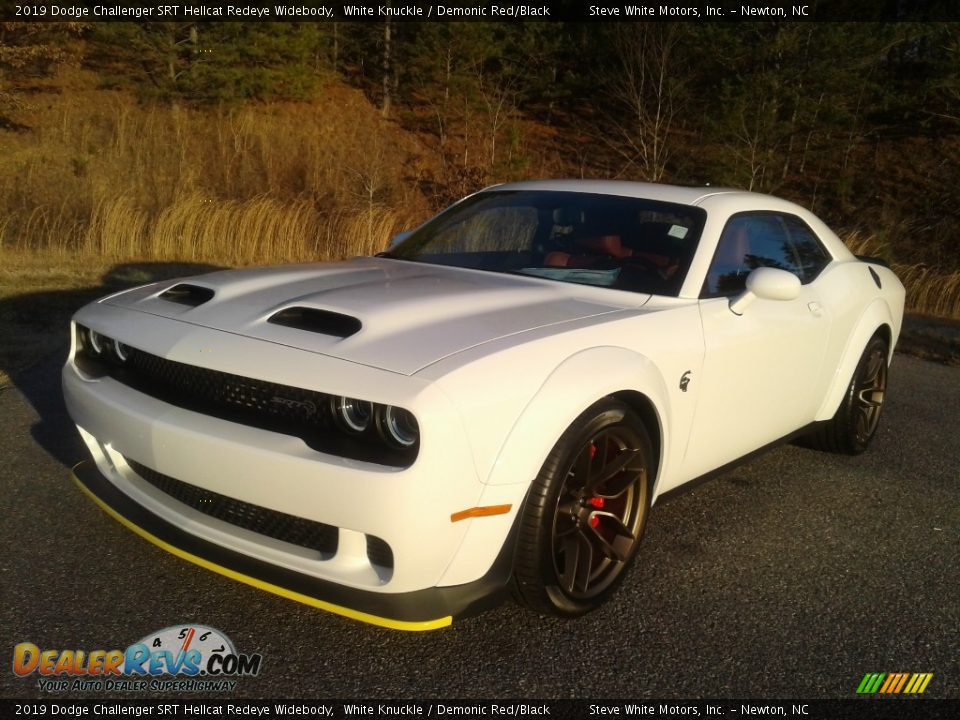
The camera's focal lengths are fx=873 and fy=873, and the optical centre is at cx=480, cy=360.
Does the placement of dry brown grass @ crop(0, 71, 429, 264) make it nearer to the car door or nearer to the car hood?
the car door

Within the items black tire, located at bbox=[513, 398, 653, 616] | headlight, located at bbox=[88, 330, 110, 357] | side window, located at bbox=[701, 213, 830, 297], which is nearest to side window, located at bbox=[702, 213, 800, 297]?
side window, located at bbox=[701, 213, 830, 297]

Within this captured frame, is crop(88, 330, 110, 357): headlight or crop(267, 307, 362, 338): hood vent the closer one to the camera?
crop(267, 307, 362, 338): hood vent

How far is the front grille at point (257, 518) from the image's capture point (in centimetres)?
255

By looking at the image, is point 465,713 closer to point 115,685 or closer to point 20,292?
point 115,685

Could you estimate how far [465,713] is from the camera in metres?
2.42

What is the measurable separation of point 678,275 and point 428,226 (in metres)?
1.58

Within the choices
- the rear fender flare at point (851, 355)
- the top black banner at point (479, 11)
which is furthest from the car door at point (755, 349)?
the top black banner at point (479, 11)

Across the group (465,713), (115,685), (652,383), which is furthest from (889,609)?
(115,685)

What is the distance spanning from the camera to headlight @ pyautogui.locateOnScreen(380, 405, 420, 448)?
245cm

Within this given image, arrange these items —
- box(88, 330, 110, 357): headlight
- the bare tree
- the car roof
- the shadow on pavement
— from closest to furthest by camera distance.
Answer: box(88, 330, 110, 357): headlight
the car roof
the shadow on pavement
the bare tree

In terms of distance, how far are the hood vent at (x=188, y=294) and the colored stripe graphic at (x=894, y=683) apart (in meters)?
2.54

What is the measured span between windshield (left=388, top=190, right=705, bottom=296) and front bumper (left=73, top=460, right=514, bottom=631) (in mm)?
1539

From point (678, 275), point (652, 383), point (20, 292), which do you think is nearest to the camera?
Answer: point (652, 383)

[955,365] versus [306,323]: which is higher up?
[306,323]
